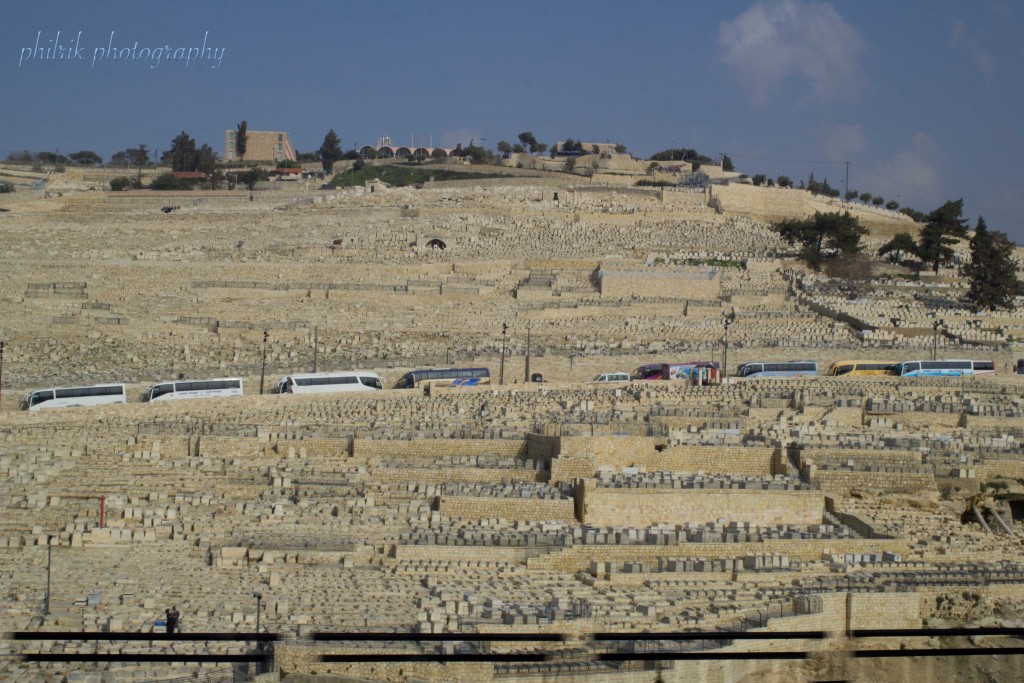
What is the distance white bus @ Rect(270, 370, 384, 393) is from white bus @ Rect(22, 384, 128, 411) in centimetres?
288

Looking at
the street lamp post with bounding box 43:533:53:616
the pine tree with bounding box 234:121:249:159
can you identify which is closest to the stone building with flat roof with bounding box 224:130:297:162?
the pine tree with bounding box 234:121:249:159

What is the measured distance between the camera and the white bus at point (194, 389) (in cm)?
2705

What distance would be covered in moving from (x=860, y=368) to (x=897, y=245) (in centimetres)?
1520

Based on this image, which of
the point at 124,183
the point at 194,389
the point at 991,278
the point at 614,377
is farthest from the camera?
the point at 124,183

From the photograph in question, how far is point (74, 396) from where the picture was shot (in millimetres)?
26438

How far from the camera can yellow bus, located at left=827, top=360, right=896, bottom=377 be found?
98.4 feet

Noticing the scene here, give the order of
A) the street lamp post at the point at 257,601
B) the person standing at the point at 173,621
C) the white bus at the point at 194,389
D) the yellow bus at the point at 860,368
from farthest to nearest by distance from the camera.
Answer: the yellow bus at the point at 860,368 → the white bus at the point at 194,389 → the street lamp post at the point at 257,601 → the person standing at the point at 173,621

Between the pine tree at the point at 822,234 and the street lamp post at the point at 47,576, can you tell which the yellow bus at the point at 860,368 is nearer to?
the pine tree at the point at 822,234

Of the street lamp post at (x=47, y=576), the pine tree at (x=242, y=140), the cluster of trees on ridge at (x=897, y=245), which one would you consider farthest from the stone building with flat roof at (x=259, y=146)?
the street lamp post at (x=47, y=576)

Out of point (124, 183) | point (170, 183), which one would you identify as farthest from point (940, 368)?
point (124, 183)

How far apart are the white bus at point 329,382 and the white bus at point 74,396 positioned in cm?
288

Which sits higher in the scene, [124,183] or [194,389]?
[124,183]

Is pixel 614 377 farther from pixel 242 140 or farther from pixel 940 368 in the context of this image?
pixel 242 140

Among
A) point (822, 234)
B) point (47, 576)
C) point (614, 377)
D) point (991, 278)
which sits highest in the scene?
point (822, 234)
